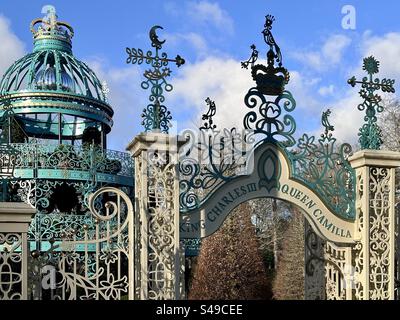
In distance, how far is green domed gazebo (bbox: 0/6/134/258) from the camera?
1423cm

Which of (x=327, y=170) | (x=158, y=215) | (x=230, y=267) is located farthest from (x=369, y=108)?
(x=230, y=267)

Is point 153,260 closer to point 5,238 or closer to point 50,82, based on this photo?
point 5,238

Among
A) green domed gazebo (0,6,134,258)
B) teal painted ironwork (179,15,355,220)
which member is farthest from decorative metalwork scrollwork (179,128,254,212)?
green domed gazebo (0,6,134,258)

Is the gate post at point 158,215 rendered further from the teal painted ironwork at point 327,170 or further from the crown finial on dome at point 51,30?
the crown finial on dome at point 51,30

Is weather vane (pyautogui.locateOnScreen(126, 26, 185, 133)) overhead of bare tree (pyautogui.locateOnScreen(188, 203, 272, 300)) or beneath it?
overhead

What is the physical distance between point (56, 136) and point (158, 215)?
13.1m

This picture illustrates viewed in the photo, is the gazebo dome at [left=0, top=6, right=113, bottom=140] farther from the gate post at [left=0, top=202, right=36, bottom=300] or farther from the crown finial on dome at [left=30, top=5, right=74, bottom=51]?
the gate post at [left=0, top=202, right=36, bottom=300]

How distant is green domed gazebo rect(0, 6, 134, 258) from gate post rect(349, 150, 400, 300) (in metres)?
7.76

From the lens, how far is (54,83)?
53.3 feet

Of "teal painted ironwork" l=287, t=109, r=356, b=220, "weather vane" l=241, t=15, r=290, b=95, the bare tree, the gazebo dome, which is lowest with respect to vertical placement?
the bare tree

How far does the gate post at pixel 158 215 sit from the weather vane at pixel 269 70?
1.26 metres

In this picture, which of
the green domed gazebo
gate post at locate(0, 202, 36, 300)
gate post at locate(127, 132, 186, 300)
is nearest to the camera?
gate post at locate(0, 202, 36, 300)
